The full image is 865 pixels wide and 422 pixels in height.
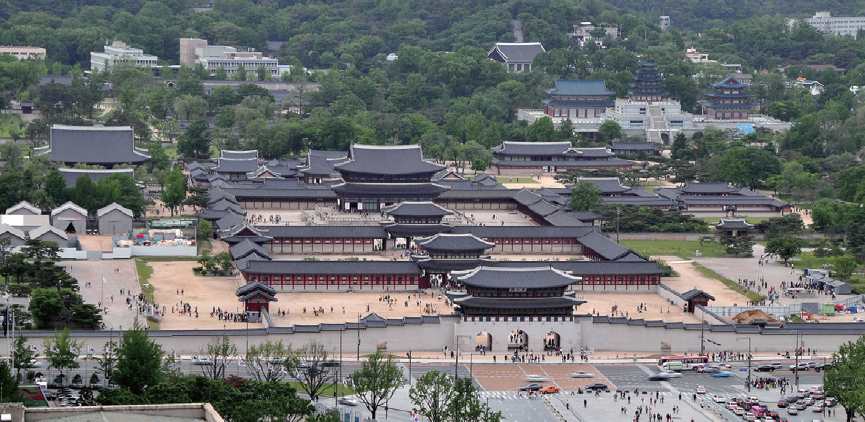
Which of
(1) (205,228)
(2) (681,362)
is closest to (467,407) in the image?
(2) (681,362)

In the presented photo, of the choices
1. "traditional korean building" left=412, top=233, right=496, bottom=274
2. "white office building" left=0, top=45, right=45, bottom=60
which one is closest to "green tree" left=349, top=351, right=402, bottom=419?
"traditional korean building" left=412, top=233, right=496, bottom=274

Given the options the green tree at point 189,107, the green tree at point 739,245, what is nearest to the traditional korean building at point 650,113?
the green tree at point 189,107

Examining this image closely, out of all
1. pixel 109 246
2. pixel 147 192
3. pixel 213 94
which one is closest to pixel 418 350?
pixel 109 246

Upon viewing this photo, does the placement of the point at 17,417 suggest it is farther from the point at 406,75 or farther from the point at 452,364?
the point at 406,75

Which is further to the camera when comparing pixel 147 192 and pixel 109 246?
pixel 147 192

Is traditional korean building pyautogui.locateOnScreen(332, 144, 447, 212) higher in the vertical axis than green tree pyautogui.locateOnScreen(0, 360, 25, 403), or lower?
higher

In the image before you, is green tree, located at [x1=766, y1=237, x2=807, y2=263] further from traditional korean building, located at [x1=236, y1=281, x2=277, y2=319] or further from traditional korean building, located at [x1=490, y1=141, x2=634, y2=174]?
traditional korean building, located at [x1=490, y1=141, x2=634, y2=174]

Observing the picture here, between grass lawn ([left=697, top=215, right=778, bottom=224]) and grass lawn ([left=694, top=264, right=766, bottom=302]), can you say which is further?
grass lawn ([left=697, top=215, right=778, bottom=224])
